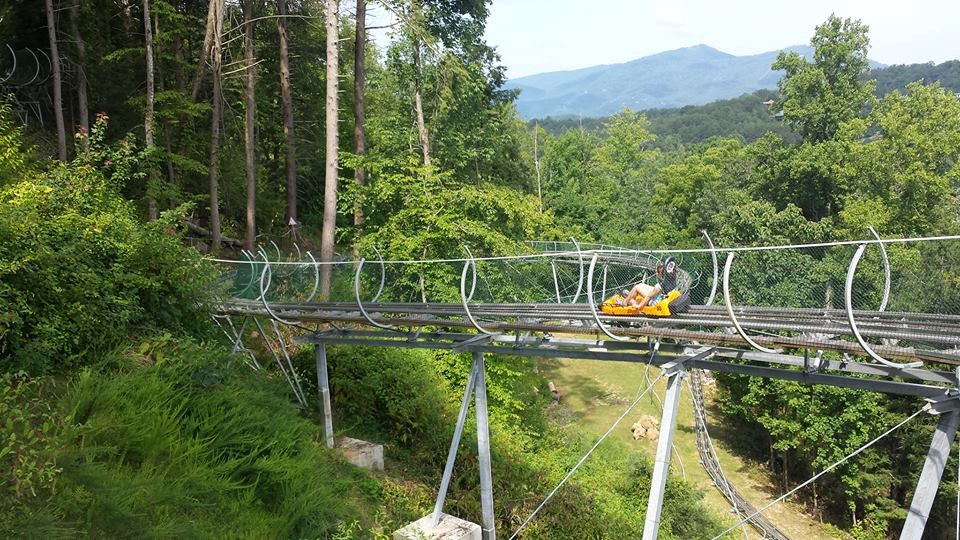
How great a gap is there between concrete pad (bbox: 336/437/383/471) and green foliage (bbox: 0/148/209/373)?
283cm

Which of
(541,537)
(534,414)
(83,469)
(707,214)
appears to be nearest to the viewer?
(83,469)

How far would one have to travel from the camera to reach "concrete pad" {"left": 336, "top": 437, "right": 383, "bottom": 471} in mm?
8727

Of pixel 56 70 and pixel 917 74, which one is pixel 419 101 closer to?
pixel 56 70

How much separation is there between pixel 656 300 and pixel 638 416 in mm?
17523

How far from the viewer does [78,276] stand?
6.44 m

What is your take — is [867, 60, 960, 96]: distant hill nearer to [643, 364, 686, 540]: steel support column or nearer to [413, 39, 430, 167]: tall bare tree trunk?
[413, 39, 430, 167]: tall bare tree trunk

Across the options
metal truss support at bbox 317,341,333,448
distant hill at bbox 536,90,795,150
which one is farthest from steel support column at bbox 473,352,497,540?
distant hill at bbox 536,90,795,150

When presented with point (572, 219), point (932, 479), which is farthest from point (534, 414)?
point (572, 219)

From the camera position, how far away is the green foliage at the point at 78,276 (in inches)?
230

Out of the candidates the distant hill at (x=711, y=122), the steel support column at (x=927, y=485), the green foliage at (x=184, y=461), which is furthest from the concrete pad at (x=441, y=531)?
the distant hill at (x=711, y=122)

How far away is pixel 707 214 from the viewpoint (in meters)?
33.3

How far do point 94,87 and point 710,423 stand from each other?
23.5m

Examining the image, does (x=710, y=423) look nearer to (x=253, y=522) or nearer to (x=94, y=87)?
(x=253, y=522)

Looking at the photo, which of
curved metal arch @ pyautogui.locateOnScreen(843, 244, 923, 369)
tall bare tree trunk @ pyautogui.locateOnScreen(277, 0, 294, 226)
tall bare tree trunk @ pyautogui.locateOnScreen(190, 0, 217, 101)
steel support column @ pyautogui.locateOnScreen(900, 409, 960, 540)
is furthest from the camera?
tall bare tree trunk @ pyautogui.locateOnScreen(277, 0, 294, 226)
